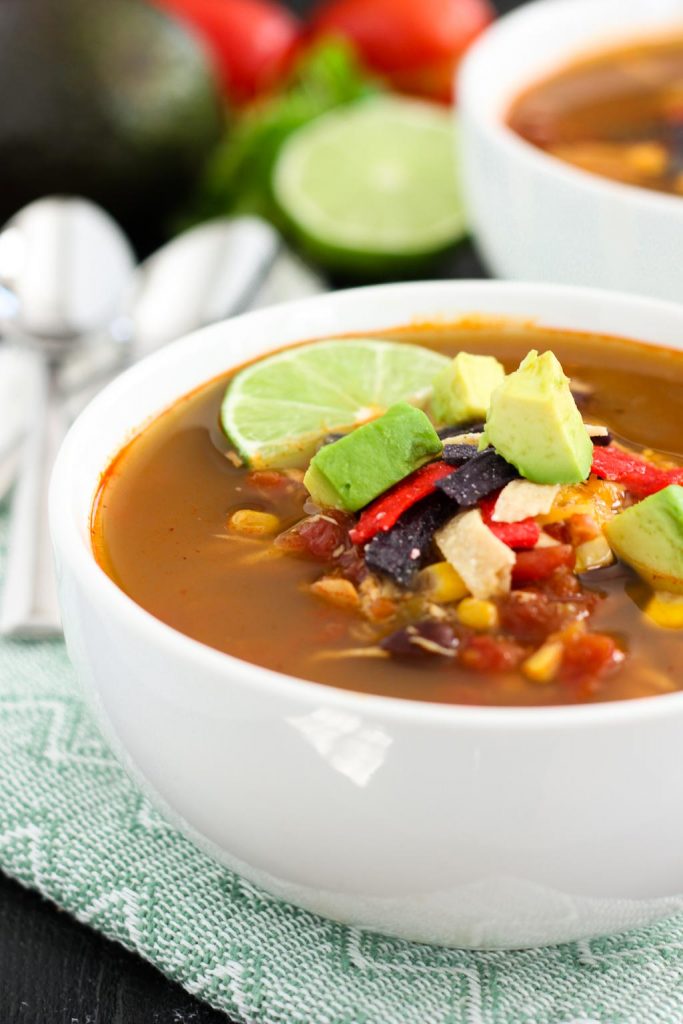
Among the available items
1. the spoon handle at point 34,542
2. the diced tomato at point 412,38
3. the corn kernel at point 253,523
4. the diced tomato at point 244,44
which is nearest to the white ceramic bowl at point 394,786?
the corn kernel at point 253,523

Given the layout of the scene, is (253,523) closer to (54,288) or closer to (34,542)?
(34,542)

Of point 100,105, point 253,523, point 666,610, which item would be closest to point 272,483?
point 253,523

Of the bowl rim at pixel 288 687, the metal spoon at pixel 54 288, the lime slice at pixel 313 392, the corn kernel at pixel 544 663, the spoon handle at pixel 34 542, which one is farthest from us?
the metal spoon at pixel 54 288

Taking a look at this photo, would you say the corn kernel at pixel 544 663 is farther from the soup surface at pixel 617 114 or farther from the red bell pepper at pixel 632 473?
the soup surface at pixel 617 114

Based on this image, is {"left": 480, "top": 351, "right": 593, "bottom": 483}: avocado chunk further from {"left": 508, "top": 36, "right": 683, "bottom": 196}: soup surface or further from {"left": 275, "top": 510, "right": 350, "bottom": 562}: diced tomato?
{"left": 508, "top": 36, "right": 683, "bottom": 196}: soup surface

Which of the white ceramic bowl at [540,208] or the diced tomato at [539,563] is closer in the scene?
the diced tomato at [539,563]

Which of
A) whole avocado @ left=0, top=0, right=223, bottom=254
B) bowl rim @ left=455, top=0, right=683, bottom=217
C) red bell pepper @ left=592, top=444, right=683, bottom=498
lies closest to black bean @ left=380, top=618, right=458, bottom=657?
red bell pepper @ left=592, top=444, right=683, bottom=498

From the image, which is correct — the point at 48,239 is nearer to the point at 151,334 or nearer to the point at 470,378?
the point at 151,334
